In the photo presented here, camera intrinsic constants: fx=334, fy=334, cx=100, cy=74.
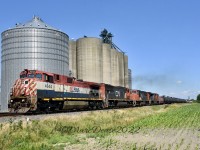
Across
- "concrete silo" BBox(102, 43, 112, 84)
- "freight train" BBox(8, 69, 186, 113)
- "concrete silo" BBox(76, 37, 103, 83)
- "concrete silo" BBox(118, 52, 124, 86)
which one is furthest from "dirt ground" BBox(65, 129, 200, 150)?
"concrete silo" BBox(118, 52, 124, 86)

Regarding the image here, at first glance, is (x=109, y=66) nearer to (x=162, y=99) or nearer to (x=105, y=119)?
(x=162, y=99)

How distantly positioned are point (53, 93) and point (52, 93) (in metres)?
0.20

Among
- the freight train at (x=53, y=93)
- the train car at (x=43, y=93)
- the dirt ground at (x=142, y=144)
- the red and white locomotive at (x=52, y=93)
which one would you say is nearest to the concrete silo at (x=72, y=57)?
the freight train at (x=53, y=93)

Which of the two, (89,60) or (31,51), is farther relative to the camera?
(89,60)

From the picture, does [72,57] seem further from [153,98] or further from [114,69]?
[153,98]

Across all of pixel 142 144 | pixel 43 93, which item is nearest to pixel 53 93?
pixel 43 93

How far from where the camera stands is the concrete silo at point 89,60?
314ft

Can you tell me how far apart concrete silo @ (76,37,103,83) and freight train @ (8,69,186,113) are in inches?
1724

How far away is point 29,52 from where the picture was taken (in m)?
71.5

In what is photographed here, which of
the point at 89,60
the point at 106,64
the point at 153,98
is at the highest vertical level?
the point at 89,60

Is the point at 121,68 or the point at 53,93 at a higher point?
the point at 121,68

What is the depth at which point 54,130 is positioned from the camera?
65.4 feet

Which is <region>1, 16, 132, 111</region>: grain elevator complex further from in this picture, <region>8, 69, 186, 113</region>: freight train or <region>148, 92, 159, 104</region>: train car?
<region>8, 69, 186, 113</region>: freight train

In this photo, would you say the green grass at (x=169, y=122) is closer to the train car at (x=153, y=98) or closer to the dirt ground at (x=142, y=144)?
the dirt ground at (x=142, y=144)
